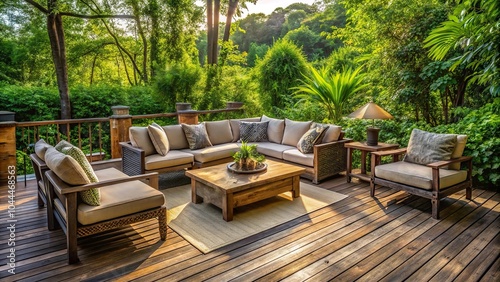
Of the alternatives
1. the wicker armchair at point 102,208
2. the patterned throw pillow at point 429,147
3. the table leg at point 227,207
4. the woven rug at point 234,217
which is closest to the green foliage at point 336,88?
the patterned throw pillow at point 429,147

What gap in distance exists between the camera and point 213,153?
500 centimetres

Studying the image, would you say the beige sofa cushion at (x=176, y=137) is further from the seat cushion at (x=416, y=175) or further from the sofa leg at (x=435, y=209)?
the sofa leg at (x=435, y=209)

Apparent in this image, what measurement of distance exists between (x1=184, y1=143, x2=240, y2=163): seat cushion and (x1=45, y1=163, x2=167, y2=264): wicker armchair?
171 centimetres

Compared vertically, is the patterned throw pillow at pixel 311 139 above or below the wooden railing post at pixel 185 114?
below

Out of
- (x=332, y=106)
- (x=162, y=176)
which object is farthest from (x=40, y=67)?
(x=332, y=106)

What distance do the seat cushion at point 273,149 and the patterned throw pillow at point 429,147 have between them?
6.01 ft

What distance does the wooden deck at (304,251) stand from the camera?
7.99ft

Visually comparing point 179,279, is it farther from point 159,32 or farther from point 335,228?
point 159,32

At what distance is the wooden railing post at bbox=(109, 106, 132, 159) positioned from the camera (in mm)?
5383

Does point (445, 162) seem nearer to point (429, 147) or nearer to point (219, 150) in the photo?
point (429, 147)

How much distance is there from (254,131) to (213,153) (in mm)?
1206

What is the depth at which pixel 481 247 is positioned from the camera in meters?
2.82

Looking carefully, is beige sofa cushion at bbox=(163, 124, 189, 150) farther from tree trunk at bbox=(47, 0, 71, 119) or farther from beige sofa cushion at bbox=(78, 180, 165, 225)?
tree trunk at bbox=(47, 0, 71, 119)

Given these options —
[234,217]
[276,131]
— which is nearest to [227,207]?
[234,217]
